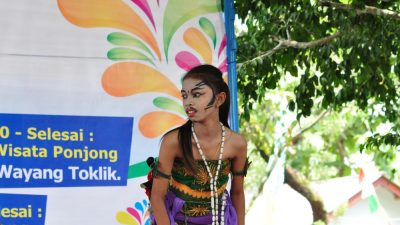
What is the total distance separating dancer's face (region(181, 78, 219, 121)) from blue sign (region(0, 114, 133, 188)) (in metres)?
1.11

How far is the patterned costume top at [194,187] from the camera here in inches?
132

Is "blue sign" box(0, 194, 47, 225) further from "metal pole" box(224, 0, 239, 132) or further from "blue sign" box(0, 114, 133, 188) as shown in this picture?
"metal pole" box(224, 0, 239, 132)

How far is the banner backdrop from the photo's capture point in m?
4.23

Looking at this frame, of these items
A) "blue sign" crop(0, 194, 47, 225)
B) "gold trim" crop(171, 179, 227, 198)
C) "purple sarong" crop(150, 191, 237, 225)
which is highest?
"blue sign" crop(0, 194, 47, 225)

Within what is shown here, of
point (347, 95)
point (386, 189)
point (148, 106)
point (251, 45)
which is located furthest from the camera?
point (386, 189)

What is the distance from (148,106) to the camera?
14.6ft

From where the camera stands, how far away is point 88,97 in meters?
4.34

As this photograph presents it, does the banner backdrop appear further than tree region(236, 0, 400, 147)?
No

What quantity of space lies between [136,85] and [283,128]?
944 centimetres

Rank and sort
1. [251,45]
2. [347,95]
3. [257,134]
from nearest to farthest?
[251,45]
[347,95]
[257,134]

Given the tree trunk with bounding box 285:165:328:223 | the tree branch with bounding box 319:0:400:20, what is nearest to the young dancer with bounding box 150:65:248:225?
the tree branch with bounding box 319:0:400:20

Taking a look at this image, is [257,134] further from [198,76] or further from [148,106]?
[198,76]

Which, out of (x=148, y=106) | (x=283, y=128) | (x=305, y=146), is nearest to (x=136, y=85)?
(x=148, y=106)

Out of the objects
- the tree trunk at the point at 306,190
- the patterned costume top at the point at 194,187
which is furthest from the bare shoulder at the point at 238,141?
the tree trunk at the point at 306,190
